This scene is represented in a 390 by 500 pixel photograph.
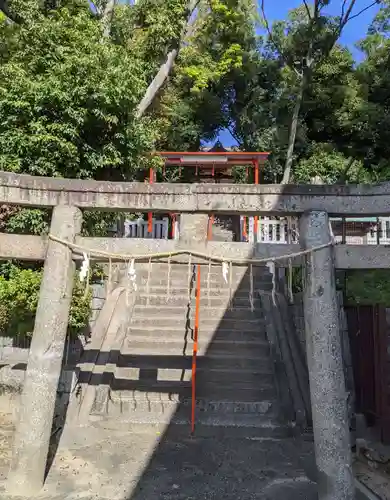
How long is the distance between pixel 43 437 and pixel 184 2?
14601 mm

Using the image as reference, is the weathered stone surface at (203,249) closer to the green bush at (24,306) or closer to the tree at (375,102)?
the green bush at (24,306)

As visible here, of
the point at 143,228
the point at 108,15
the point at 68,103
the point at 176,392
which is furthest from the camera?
the point at 143,228

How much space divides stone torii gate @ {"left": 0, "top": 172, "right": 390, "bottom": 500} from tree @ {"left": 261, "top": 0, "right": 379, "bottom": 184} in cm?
1286

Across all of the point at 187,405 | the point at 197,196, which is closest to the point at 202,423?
the point at 187,405

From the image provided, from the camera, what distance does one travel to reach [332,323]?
4.48 metres

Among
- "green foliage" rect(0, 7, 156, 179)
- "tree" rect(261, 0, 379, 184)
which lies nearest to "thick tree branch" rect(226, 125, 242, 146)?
"tree" rect(261, 0, 379, 184)

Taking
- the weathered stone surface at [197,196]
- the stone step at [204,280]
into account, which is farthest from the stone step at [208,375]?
the weathered stone surface at [197,196]

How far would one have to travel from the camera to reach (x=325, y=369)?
438cm

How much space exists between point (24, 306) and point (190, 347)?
3258mm

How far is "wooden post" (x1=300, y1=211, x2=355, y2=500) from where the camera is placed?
4184 mm

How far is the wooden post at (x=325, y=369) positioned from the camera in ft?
13.7

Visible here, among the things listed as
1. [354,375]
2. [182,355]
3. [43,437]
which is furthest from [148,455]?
[354,375]

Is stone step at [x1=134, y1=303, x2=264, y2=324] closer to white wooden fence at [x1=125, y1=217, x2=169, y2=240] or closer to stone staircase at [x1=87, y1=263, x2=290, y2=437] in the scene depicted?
stone staircase at [x1=87, y1=263, x2=290, y2=437]

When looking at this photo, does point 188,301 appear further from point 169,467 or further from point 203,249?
point 203,249
